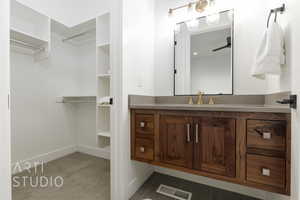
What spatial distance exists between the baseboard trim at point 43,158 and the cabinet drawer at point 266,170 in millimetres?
2647

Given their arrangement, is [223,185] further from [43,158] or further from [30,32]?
[30,32]

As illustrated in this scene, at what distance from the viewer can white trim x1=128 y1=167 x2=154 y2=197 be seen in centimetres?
143

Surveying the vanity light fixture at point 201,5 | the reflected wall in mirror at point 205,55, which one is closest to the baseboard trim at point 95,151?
the reflected wall in mirror at point 205,55

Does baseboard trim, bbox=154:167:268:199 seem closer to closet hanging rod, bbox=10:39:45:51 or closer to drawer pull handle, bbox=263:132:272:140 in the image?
drawer pull handle, bbox=263:132:272:140

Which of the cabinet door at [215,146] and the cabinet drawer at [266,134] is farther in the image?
the cabinet door at [215,146]

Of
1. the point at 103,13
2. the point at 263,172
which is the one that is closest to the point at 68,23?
the point at 103,13

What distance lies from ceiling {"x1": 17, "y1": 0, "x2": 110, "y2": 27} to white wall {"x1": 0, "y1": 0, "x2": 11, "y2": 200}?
162cm

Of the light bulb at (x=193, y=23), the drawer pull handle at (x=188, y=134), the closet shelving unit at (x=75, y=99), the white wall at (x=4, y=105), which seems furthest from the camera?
the closet shelving unit at (x=75, y=99)

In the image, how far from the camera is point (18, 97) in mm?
1900

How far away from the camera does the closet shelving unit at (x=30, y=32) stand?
1773 mm

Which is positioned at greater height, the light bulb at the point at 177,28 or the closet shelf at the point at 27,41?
the light bulb at the point at 177,28

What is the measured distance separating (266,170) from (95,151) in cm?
239

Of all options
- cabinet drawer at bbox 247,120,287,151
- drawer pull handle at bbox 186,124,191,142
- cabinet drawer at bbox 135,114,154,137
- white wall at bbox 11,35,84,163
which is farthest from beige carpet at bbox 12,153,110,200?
cabinet drawer at bbox 247,120,287,151

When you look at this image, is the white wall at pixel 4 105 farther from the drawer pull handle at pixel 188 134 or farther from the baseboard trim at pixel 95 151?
the baseboard trim at pixel 95 151
